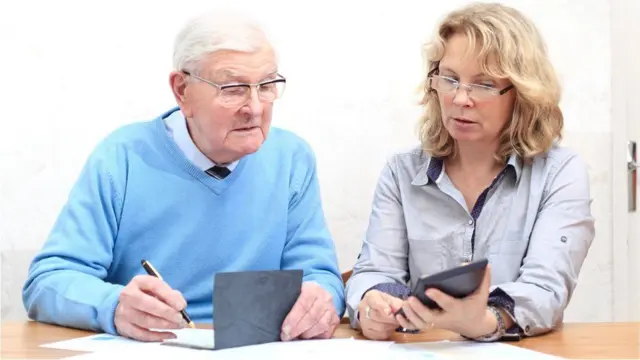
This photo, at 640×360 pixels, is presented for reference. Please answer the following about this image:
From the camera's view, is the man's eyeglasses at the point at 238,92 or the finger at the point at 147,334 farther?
the man's eyeglasses at the point at 238,92

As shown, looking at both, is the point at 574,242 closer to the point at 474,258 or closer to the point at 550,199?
the point at 550,199

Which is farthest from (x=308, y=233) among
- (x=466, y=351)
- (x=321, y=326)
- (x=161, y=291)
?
(x=466, y=351)

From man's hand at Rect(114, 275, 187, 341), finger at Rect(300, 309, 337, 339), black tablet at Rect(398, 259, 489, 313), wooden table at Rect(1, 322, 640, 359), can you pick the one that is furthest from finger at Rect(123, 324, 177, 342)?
black tablet at Rect(398, 259, 489, 313)

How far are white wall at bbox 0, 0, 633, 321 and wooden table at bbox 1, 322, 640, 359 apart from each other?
1323mm

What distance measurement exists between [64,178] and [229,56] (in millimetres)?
1393

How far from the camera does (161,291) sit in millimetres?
1927

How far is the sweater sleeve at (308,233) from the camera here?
2396 mm

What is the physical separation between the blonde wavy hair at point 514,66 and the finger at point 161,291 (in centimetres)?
88

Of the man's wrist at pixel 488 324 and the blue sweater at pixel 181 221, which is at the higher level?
the blue sweater at pixel 181 221

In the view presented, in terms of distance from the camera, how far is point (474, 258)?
2367mm

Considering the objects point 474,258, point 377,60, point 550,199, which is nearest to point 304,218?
point 474,258

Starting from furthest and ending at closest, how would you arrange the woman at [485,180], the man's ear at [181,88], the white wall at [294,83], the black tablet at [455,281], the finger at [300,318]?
1. the white wall at [294,83]
2. the man's ear at [181,88]
3. the woman at [485,180]
4. the finger at [300,318]
5. the black tablet at [455,281]

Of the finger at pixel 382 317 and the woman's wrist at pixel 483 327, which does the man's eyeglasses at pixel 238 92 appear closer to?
the finger at pixel 382 317

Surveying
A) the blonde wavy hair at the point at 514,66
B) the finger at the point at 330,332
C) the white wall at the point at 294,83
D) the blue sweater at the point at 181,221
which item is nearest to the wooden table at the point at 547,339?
the finger at the point at 330,332
